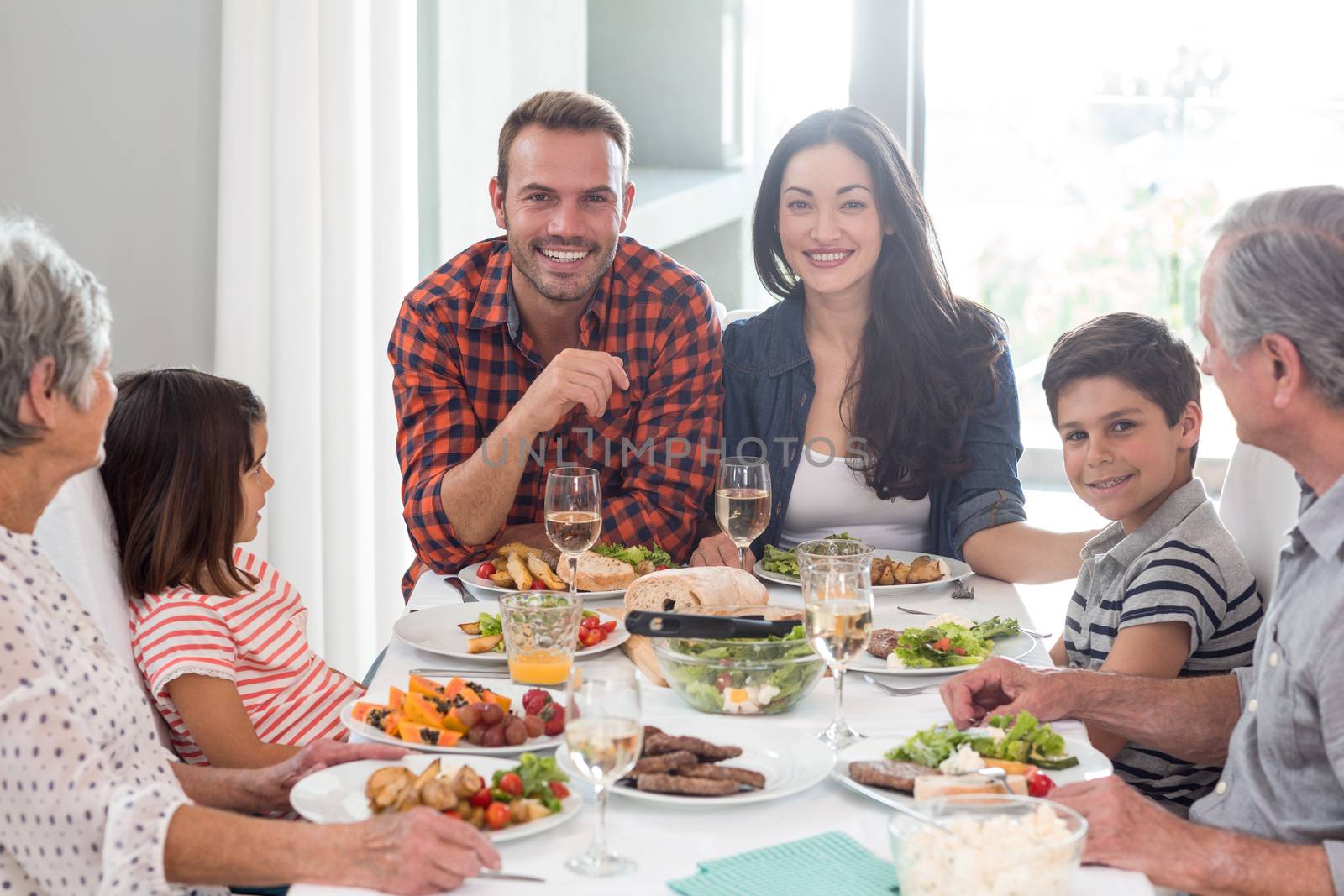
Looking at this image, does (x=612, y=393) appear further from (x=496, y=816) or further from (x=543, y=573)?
(x=496, y=816)

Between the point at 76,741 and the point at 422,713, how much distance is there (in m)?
0.38

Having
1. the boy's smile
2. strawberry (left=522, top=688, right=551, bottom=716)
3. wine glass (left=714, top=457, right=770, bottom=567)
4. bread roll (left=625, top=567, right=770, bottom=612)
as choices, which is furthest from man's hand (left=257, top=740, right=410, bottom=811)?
the boy's smile

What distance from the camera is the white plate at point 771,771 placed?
Answer: 127 centimetres

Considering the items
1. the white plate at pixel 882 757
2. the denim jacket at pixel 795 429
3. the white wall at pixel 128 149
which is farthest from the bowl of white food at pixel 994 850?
the white wall at pixel 128 149

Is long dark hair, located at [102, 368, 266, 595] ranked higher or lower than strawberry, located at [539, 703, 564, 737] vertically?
higher

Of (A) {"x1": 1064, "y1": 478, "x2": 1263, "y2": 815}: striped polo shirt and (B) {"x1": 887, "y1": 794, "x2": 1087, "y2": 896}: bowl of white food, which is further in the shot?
(A) {"x1": 1064, "y1": 478, "x2": 1263, "y2": 815}: striped polo shirt

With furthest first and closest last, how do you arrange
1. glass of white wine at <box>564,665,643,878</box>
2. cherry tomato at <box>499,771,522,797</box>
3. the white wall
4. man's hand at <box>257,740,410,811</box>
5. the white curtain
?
1. the white curtain
2. the white wall
3. man's hand at <box>257,740,410,811</box>
4. cherry tomato at <box>499,771,522,797</box>
5. glass of white wine at <box>564,665,643,878</box>

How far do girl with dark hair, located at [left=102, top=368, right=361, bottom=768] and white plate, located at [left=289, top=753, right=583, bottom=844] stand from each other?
1.42ft

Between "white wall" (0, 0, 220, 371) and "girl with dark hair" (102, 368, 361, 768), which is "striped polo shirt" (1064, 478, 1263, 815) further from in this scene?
"white wall" (0, 0, 220, 371)

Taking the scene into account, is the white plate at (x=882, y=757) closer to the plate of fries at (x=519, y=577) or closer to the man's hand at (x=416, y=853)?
the man's hand at (x=416, y=853)

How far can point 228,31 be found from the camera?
3311mm

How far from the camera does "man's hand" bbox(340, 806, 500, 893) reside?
1113 mm

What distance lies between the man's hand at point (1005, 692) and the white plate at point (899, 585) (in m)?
0.51

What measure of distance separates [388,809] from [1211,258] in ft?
3.25
